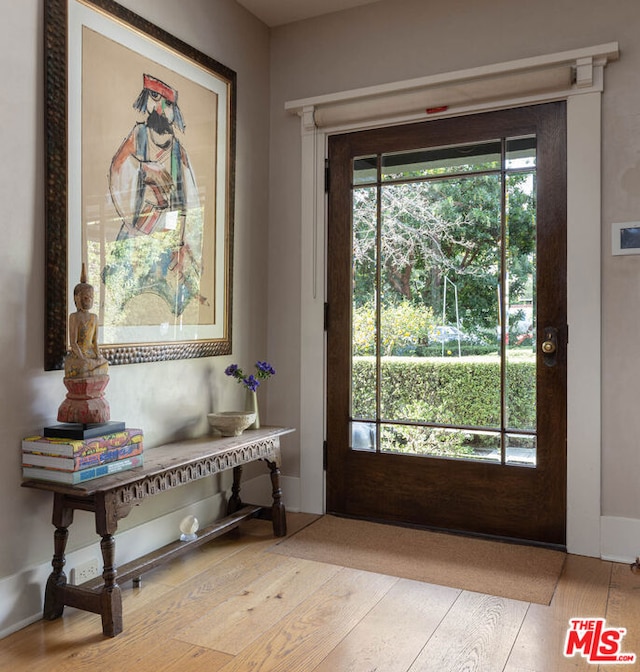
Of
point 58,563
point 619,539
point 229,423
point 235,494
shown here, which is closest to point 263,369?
point 229,423

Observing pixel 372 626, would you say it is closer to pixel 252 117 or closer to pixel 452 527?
pixel 452 527

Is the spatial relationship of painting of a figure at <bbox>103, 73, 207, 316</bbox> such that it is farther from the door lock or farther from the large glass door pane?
the door lock

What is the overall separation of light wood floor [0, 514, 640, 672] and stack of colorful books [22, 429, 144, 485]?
0.53m

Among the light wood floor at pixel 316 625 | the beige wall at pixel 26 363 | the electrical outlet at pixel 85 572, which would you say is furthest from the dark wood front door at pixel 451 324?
the electrical outlet at pixel 85 572

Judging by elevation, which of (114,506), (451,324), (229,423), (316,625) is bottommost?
(316,625)

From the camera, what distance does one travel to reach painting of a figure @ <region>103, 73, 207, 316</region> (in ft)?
8.48

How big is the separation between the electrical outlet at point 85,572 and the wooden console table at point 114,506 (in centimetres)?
10

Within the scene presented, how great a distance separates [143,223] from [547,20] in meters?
2.11

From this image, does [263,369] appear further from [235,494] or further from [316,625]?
[316,625]

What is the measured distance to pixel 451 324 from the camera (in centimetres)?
320

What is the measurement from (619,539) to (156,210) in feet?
8.30

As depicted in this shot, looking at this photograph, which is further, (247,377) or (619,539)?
(247,377)

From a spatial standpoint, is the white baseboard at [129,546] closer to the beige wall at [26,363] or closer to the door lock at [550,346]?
the beige wall at [26,363]

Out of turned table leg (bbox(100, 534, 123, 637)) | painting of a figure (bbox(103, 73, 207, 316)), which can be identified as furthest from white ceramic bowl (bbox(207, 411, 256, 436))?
turned table leg (bbox(100, 534, 123, 637))
